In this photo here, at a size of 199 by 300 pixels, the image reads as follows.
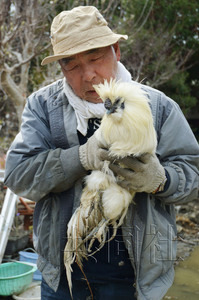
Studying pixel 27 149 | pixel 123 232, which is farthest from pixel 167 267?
pixel 27 149

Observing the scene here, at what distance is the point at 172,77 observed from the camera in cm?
947

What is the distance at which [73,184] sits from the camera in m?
2.08

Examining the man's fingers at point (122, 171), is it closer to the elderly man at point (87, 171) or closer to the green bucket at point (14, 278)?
the elderly man at point (87, 171)

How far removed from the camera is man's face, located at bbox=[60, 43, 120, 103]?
2.03 meters

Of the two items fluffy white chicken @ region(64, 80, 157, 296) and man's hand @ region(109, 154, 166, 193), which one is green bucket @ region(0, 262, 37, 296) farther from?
man's hand @ region(109, 154, 166, 193)

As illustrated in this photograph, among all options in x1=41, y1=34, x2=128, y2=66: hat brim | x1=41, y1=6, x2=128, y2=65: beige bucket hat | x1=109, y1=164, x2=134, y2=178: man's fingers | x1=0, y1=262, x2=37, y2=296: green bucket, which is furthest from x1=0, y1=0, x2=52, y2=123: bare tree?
x1=109, y1=164, x2=134, y2=178: man's fingers

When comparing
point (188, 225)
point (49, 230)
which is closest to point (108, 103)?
point (49, 230)

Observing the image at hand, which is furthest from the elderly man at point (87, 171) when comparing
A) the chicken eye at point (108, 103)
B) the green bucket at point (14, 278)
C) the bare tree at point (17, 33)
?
the bare tree at point (17, 33)

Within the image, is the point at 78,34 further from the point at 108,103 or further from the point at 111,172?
the point at 111,172

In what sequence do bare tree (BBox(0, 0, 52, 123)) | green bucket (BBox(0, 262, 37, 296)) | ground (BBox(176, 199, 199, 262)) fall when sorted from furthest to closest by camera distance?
ground (BBox(176, 199, 199, 262)) → bare tree (BBox(0, 0, 52, 123)) → green bucket (BBox(0, 262, 37, 296))

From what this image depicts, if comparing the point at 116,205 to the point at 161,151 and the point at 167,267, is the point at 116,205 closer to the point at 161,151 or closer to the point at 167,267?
the point at 161,151

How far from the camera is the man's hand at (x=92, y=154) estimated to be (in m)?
1.86

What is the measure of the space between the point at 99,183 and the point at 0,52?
4.08 metres

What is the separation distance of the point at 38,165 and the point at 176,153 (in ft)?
2.63
